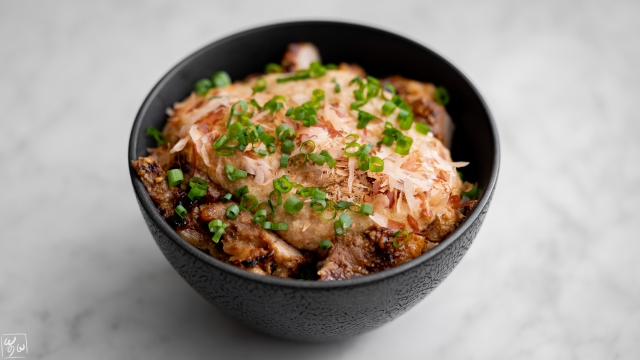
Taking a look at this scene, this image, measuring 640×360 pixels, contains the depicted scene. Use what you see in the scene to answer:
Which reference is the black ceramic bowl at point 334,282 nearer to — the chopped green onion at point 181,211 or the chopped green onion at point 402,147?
the chopped green onion at point 181,211

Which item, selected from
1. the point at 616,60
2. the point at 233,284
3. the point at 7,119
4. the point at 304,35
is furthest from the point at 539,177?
the point at 7,119

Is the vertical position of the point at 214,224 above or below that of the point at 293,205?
below

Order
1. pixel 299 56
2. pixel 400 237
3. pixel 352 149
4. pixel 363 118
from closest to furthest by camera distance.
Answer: pixel 400 237
pixel 352 149
pixel 363 118
pixel 299 56

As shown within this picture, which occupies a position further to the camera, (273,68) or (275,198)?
(273,68)

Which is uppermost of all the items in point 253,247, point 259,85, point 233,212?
point 259,85

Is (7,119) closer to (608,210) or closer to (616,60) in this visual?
(608,210)

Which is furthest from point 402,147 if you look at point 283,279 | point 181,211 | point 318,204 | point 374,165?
point 181,211

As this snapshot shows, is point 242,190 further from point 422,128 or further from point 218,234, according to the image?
point 422,128
